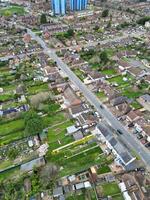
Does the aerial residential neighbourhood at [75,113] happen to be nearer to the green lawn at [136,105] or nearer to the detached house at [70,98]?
the detached house at [70,98]

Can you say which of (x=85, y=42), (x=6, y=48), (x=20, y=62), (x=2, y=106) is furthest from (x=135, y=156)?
A: (x=6, y=48)

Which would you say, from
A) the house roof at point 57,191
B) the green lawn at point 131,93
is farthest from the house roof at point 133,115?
the house roof at point 57,191

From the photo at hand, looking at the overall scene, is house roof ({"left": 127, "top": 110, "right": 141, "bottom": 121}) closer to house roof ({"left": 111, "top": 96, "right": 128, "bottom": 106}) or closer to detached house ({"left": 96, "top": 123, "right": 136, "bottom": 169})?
house roof ({"left": 111, "top": 96, "right": 128, "bottom": 106})

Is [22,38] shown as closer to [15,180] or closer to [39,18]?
[39,18]

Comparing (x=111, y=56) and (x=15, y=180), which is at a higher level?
(x=111, y=56)

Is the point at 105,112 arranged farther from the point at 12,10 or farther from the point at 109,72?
the point at 12,10
